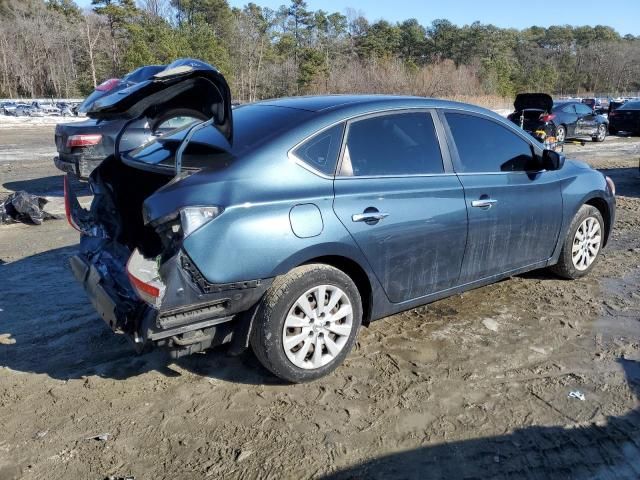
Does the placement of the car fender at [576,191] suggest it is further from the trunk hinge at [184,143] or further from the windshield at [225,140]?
the trunk hinge at [184,143]

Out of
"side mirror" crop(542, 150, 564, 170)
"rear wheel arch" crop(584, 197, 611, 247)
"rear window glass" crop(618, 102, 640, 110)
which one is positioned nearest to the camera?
"side mirror" crop(542, 150, 564, 170)

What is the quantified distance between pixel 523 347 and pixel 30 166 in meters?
12.4

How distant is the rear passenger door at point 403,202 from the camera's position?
3.48 m

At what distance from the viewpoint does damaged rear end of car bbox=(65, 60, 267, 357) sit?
2945mm

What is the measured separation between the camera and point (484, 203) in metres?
4.08

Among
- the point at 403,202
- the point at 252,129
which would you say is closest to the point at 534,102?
the point at 403,202

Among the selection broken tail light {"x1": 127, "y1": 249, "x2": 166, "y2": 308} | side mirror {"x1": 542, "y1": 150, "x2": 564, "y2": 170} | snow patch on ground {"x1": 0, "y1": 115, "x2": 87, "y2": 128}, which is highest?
side mirror {"x1": 542, "y1": 150, "x2": 564, "y2": 170}

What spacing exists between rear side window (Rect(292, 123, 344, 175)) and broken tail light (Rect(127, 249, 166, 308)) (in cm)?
109

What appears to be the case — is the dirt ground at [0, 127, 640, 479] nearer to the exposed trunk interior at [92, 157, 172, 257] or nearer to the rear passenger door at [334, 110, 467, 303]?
the rear passenger door at [334, 110, 467, 303]

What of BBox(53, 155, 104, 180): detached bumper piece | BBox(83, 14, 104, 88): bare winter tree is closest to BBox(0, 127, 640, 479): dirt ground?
BBox(53, 155, 104, 180): detached bumper piece

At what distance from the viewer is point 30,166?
42.2 feet

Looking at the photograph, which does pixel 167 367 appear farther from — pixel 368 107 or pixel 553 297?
pixel 553 297

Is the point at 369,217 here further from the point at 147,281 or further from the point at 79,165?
the point at 79,165

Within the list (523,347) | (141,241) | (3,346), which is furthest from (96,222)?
(523,347)
